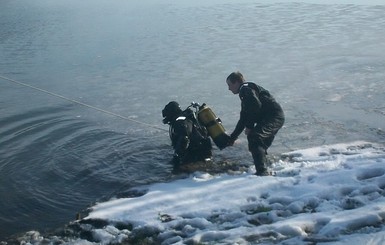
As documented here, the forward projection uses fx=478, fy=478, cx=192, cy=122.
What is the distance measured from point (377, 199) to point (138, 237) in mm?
2809

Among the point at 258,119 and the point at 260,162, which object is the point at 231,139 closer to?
the point at 258,119

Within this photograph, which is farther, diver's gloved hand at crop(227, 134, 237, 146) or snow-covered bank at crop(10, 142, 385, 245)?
diver's gloved hand at crop(227, 134, 237, 146)

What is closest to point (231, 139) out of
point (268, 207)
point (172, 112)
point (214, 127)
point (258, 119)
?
point (214, 127)

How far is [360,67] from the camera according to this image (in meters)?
13.3

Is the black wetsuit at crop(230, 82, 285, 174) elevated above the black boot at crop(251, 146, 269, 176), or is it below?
above

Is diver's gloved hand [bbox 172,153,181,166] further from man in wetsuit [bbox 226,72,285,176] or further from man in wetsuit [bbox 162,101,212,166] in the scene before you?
man in wetsuit [bbox 226,72,285,176]

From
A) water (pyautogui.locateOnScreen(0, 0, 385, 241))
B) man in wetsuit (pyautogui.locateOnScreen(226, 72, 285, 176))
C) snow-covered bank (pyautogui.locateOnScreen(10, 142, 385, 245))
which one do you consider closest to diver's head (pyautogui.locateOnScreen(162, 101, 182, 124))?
water (pyautogui.locateOnScreen(0, 0, 385, 241))

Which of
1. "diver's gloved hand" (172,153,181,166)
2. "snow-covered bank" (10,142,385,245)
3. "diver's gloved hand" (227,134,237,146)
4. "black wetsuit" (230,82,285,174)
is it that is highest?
"black wetsuit" (230,82,285,174)

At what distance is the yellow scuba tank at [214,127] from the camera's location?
7618 millimetres

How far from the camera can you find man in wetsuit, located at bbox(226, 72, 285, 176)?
695 cm

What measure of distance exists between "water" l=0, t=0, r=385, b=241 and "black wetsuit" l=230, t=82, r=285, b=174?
86cm

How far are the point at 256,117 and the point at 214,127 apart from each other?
74 cm

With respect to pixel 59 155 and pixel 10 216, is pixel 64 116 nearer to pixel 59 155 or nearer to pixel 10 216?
pixel 59 155

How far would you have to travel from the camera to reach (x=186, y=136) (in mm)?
7473
